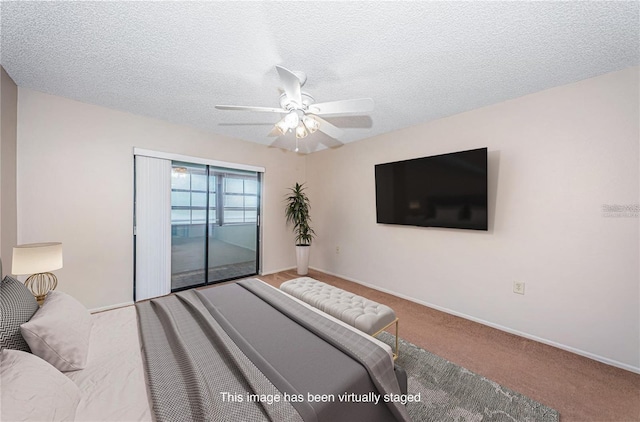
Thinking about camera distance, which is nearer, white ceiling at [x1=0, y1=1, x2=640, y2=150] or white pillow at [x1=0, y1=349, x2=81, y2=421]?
white pillow at [x1=0, y1=349, x2=81, y2=421]

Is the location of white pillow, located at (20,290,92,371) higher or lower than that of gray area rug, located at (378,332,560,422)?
higher

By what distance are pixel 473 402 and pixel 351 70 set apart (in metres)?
2.68

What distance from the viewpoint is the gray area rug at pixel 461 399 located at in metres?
1.47

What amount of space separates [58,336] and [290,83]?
1947 millimetres

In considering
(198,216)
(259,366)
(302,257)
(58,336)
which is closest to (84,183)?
(198,216)

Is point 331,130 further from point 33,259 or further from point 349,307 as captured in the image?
point 33,259

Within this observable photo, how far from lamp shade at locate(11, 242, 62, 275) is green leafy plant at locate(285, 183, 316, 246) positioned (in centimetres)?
311

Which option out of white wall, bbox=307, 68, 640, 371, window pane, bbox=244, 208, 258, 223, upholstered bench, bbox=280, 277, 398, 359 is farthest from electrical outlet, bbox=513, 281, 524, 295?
window pane, bbox=244, 208, 258, 223

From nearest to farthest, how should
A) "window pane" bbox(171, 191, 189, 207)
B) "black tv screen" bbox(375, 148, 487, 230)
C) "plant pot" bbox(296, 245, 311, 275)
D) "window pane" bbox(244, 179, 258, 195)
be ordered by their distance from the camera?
1. "black tv screen" bbox(375, 148, 487, 230)
2. "window pane" bbox(171, 191, 189, 207)
3. "window pane" bbox(244, 179, 258, 195)
4. "plant pot" bbox(296, 245, 311, 275)

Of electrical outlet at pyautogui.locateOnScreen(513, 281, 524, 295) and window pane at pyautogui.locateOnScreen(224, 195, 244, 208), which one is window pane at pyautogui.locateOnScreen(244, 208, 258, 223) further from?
electrical outlet at pyautogui.locateOnScreen(513, 281, 524, 295)

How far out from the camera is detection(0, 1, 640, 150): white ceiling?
1.40 m

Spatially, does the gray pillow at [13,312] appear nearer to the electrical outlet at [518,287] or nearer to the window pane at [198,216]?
the window pane at [198,216]

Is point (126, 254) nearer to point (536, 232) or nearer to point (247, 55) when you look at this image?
point (247, 55)

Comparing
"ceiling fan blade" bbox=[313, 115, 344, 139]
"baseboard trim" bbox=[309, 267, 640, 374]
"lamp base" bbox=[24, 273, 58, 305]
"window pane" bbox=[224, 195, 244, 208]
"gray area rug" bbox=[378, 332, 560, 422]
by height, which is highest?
"ceiling fan blade" bbox=[313, 115, 344, 139]
